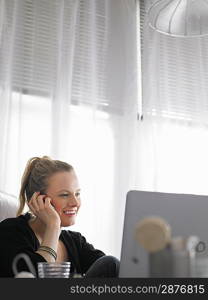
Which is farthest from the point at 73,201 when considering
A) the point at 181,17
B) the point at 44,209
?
the point at 181,17

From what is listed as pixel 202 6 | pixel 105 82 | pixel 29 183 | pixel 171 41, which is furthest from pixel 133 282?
pixel 171 41

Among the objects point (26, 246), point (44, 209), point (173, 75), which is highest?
point (173, 75)

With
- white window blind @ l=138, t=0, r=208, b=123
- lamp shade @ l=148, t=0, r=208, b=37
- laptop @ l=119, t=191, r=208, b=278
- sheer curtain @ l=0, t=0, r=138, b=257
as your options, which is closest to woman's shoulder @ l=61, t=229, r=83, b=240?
sheer curtain @ l=0, t=0, r=138, b=257

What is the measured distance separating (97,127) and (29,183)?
3.30 feet

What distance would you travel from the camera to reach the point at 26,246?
→ 54.1 inches

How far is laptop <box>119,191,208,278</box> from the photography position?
870 mm

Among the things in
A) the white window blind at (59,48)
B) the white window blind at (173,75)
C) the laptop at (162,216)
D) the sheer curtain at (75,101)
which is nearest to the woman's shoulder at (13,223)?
the laptop at (162,216)

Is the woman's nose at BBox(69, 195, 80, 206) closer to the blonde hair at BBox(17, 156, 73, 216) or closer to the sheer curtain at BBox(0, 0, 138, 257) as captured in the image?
the blonde hair at BBox(17, 156, 73, 216)

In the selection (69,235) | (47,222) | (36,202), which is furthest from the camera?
(69,235)

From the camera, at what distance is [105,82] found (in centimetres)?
282

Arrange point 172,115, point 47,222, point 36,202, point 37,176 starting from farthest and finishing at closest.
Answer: point 172,115 → point 37,176 → point 36,202 → point 47,222

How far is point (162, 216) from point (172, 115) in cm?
209

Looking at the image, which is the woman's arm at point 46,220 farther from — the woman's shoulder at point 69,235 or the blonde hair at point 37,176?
the woman's shoulder at point 69,235

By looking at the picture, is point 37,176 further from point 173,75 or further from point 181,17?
point 173,75
